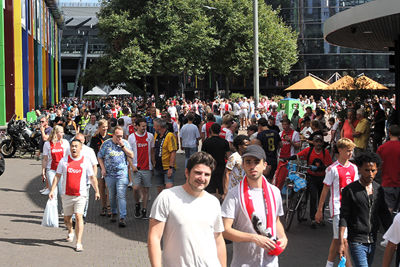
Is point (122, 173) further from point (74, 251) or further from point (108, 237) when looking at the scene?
point (74, 251)

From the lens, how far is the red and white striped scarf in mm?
4605

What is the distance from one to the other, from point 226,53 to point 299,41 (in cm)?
1213

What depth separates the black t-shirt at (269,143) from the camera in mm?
10625

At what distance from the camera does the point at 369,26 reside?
1363 cm

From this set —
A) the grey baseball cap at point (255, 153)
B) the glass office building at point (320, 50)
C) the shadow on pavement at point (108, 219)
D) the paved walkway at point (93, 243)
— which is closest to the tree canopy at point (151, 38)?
the glass office building at point (320, 50)

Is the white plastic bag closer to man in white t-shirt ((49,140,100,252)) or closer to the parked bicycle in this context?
man in white t-shirt ((49,140,100,252))

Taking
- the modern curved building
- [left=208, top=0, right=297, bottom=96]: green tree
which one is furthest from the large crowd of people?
[left=208, top=0, right=297, bottom=96]: green tree

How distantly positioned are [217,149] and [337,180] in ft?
9.48

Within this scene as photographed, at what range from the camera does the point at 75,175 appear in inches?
344

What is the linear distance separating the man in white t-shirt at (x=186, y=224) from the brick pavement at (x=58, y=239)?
3.62 meters

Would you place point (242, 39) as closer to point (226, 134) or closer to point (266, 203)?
point (226, 134)

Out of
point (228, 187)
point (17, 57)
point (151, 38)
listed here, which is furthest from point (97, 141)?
point (151, 38)

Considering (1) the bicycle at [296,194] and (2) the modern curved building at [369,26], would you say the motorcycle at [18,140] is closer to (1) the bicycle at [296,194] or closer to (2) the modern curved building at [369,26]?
(2) the modern curved building at [369,26]

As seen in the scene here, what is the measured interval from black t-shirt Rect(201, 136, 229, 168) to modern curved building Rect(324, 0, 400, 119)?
4263 mm
